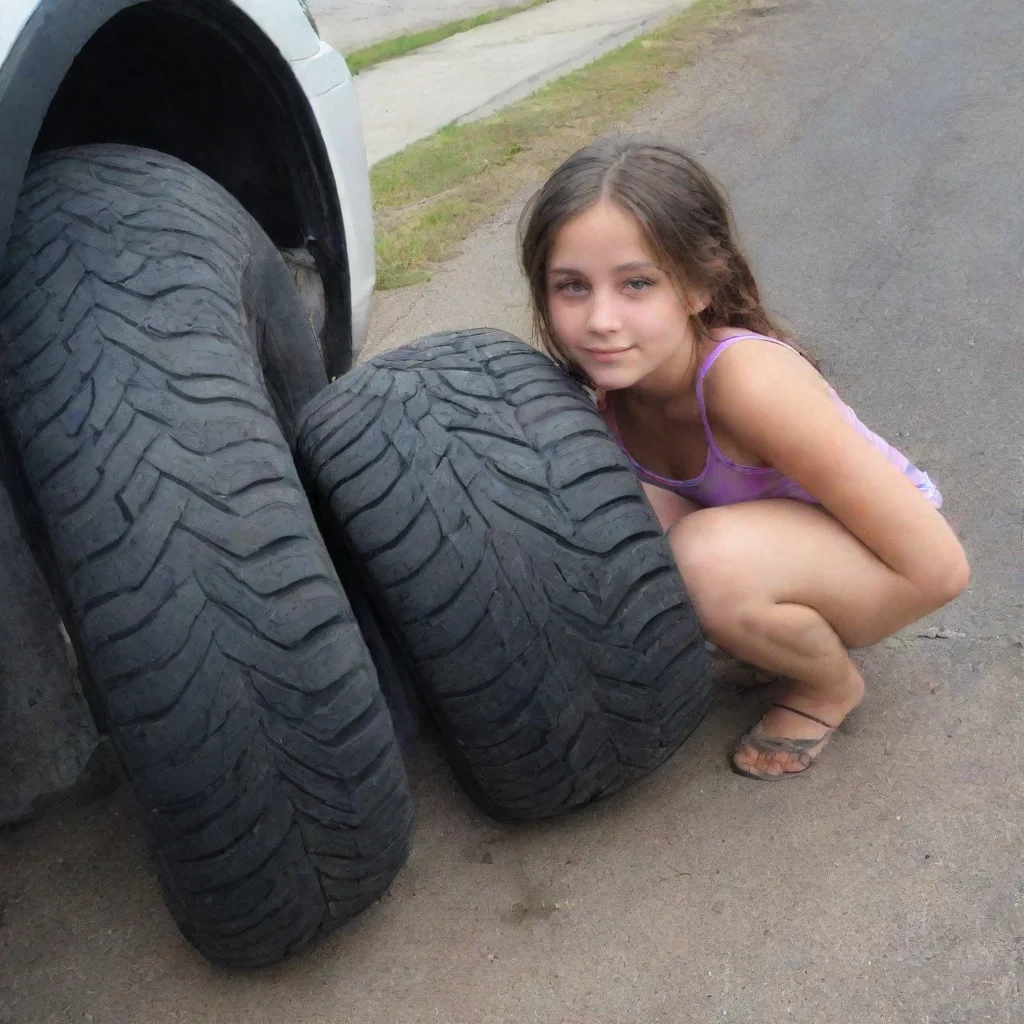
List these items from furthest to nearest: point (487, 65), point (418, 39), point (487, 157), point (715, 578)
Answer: point (418, 39), point (487, 65), point (487, 157), point (715, 578)

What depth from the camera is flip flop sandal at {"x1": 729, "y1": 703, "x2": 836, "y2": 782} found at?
2.06 meters

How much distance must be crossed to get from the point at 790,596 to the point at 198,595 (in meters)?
1.02

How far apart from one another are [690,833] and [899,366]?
199 cm

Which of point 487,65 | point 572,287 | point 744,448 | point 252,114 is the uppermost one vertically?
point 252,114

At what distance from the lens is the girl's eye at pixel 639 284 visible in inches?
79.4

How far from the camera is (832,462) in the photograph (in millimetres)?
1913

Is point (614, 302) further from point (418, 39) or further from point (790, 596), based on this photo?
point (418, 39)

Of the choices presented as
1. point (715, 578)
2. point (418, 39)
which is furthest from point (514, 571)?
point (418, 39)

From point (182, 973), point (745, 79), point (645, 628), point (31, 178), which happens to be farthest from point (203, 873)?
point (745, 79)

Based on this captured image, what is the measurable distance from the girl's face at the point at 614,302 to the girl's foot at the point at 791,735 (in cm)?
64

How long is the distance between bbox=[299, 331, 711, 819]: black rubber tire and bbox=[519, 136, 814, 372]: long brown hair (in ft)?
1.06

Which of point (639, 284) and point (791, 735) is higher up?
point (639, 284)

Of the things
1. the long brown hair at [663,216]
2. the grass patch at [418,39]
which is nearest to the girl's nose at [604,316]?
the long brown hair at [663,216]

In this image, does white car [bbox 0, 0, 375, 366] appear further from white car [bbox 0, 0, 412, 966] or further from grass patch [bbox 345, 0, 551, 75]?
grass patch [bbox 345, 0, 551, 75]
